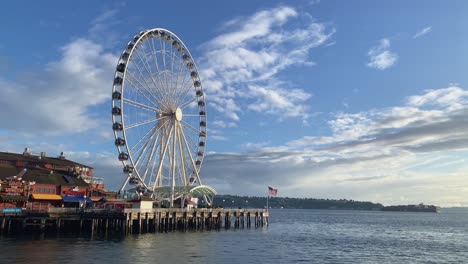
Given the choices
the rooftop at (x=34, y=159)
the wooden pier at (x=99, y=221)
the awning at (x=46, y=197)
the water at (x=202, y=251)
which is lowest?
the water at (x=202, y=251)

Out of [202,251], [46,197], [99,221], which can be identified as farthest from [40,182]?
[202,251]

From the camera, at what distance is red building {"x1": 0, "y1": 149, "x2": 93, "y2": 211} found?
202ft

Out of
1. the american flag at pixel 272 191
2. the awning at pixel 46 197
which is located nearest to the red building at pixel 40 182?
the awning at pixel 46 197

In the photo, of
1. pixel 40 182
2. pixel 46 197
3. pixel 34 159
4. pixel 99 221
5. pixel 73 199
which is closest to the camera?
pixel 99 221

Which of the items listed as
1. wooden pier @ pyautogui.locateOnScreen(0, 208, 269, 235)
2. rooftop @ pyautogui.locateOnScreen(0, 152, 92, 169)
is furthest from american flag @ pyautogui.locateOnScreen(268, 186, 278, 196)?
rooftop @ pyautogui.locateOnScreen(0, 152, 92, 169)

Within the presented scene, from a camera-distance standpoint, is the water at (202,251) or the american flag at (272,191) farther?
the american flag at (272,191)

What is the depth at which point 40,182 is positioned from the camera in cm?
6681

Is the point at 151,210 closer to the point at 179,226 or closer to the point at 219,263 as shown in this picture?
the point at 179,226

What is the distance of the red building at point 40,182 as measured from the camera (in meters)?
61.5

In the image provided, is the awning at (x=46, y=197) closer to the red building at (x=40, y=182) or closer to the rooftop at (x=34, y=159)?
the red building at (x=40, y=182)

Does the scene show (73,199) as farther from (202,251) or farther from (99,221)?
(202,251)

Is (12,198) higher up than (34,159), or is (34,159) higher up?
(34,159)

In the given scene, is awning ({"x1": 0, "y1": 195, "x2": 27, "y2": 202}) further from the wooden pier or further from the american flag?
the american flag

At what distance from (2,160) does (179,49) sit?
32961mm
